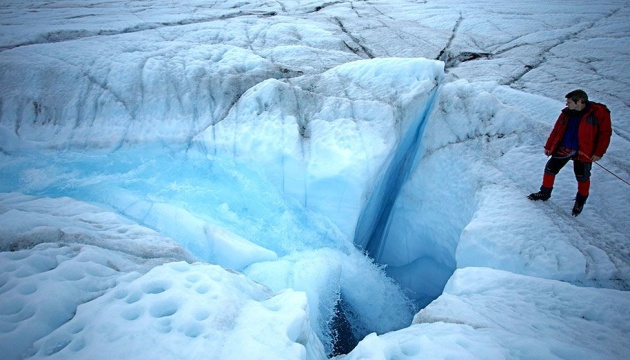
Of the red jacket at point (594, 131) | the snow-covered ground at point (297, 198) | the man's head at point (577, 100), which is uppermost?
the man's head at point (577, 100)

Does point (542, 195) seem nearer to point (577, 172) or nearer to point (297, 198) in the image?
point (577, 172)

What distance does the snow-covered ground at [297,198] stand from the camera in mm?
1811

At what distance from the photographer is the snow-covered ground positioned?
1811 mm

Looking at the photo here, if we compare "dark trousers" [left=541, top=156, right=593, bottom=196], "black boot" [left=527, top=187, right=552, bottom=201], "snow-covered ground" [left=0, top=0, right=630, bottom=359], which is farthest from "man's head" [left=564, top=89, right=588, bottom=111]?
"snow-covered ground" [left=0, top=0, right=630, bottom=359]

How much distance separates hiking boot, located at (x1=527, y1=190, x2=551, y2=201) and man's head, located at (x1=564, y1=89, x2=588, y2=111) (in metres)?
0.88

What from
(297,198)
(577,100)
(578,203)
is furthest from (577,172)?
(297,198)

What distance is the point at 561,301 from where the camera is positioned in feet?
7.49

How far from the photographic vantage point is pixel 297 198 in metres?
4.13

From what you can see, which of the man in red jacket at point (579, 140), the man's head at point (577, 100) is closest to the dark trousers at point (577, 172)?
the man in red jacket at point (579, 140)

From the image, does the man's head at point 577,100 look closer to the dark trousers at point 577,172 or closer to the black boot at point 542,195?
the dark trousers at point 577,172

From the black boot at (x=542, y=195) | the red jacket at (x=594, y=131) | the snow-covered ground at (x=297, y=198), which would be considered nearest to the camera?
the snow-covered ground at (x=297, y=198)

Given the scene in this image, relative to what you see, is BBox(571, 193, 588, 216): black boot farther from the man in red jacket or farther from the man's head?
the man's head

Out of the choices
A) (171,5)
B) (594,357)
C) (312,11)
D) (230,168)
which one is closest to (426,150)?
(230,168)

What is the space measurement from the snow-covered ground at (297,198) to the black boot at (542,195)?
0.25 ft
